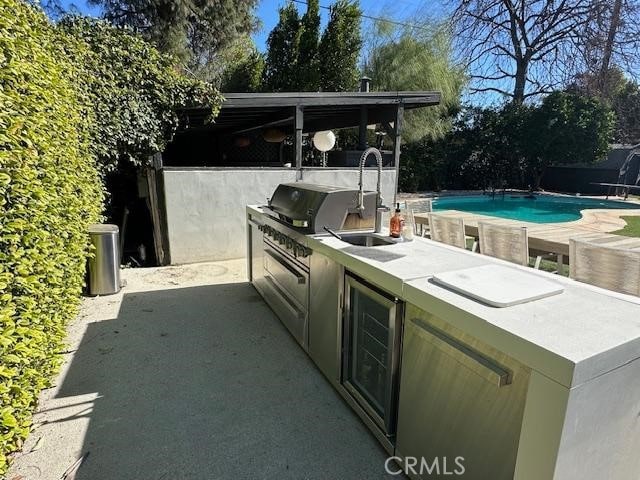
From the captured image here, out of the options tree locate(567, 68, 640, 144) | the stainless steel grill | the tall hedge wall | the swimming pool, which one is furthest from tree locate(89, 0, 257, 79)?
tree locate(567, 68, 640, 144)

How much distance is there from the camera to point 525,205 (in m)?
14.6

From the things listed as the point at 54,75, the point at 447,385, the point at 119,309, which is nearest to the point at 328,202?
the point at 447,385

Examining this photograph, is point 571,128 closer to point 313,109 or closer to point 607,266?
point 313,109

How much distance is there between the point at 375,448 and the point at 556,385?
1.30 meters

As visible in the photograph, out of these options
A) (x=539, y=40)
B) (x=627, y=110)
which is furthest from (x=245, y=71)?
(x=627, y=110)

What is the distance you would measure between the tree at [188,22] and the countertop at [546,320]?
40.2 ft

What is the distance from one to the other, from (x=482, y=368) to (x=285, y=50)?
17.2 m

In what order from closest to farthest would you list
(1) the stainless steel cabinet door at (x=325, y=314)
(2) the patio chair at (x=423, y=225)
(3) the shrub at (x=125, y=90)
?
(1) the stainless steel cabinet door at (x=325, y=314) → (3) the shrub at (x=125, y=90) → (2) the patio chair at (x=423, y=225)

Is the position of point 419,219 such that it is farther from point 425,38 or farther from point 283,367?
point 425,38

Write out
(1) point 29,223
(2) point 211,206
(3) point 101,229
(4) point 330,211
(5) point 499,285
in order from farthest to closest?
(2) point 211,206, (3) point 101,229, (4) point 330,211, (1) point 29,223, (5) point 499,285

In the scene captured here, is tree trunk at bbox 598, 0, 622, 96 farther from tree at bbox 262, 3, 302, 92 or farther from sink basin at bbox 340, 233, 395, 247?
sink basin at bbox 340, 233, 395, 247

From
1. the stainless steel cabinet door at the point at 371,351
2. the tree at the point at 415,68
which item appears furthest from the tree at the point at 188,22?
the stainless steel cabinet door at the point at 371,351

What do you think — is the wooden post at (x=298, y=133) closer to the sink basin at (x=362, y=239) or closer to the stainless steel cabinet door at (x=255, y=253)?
the stainless steel cabinet door at (x=255, y=253)

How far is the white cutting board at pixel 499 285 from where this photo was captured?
153cm
